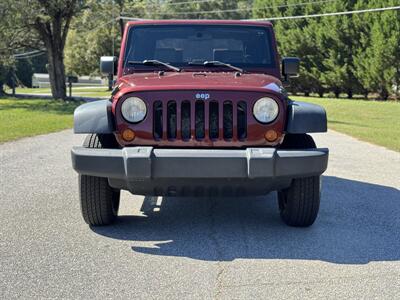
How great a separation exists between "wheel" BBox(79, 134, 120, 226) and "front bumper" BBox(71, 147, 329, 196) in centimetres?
35

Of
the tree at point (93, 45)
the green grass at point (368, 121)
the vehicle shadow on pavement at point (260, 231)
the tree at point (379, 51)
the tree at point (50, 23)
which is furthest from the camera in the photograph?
the tree at point (93, 45)

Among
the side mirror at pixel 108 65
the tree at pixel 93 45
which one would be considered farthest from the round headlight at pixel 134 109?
the tree at pixel 93 45

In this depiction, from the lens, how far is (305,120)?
475 cm

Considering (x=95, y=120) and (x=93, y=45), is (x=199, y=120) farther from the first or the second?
(x=93, y=45)

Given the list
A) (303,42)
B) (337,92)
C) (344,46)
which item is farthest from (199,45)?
(303,42)

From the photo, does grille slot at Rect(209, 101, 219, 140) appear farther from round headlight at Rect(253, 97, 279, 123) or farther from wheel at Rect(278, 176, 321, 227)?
wheel at Rect(278, 176, 321, 227)

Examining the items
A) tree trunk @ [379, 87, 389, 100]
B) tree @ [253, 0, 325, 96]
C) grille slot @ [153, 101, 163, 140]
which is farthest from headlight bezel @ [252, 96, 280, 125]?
tree @ [253, 0, 325, 96]

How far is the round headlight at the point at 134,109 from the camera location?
478 cm

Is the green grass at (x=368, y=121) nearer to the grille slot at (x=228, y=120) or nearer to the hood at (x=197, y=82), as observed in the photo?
the hood at (x=197, y=82)

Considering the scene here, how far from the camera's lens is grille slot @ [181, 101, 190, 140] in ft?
15.6

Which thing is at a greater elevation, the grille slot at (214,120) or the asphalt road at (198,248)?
the grille slot at (214,120)

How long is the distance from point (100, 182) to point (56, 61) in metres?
28.1

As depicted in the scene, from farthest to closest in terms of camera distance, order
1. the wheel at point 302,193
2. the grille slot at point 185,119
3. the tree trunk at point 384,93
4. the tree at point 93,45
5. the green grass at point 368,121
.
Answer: the tree at point 93,45 → the tree trunk at point 384,93 → the green grass at point 368,121 → the wheel at point 302,193 → the grille slot at point 185,119

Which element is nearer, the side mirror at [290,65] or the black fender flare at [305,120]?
the black fender flare at [305,120]
